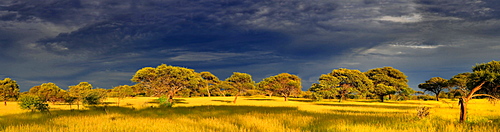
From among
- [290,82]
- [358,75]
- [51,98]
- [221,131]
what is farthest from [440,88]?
[51,98]

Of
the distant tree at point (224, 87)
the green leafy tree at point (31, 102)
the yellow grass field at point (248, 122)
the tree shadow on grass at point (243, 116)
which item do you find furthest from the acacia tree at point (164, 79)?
the yellow grass field at point (248, 122)

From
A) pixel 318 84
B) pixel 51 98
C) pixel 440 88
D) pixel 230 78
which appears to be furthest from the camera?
pixel 440 88

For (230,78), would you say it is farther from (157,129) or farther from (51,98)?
(157,129)

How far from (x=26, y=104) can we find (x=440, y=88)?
346ft

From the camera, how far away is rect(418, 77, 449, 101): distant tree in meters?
83.1

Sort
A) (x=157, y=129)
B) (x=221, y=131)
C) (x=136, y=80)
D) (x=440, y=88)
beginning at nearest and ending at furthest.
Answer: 1. (x=221, y=131)
2. (x=157, y=129)
3. (x=136, y=80)
4. (x=440, y=88)

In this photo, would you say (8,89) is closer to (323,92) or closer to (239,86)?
(239,86)

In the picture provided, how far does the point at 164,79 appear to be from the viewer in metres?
44.1

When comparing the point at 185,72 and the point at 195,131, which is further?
the point at 185,72

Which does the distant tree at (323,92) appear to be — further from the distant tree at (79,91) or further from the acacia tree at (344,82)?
the distant tree at (79,91)

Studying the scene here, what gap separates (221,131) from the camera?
905 cm

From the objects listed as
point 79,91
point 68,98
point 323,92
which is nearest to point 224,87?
point 323,92

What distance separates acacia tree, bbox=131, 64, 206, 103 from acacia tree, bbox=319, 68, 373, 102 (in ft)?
99.5

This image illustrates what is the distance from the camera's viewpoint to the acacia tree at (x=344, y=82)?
5662 cm
